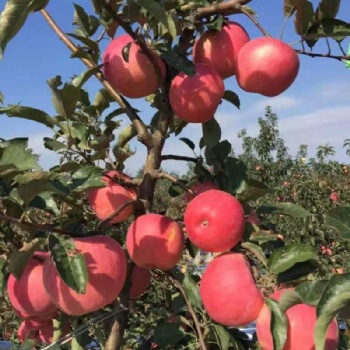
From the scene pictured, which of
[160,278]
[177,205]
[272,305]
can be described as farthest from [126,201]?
[160,278]

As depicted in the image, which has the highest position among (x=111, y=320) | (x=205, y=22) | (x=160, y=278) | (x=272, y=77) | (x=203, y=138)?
(x=205, y=22)

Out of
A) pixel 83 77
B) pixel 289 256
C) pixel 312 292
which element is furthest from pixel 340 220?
pixel 83 77

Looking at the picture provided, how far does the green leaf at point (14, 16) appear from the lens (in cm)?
71

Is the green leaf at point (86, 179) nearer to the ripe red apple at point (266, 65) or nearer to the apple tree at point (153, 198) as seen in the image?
the apple tree at point (153, 198)

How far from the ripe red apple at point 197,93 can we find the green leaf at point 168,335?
395 millimetres

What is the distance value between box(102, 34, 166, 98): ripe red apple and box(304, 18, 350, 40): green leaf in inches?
10.9

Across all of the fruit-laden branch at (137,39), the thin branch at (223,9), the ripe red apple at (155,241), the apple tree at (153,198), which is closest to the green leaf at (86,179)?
the apple tree at (153,198)

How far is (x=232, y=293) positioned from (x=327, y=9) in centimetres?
53

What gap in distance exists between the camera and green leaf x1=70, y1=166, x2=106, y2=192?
810mm

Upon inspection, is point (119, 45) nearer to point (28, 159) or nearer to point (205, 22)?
point (205, 22)

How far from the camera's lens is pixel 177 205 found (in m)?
1.08

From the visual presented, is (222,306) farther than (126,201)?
No

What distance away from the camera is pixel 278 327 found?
2.65 feet

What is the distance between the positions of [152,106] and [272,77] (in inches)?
12.5
